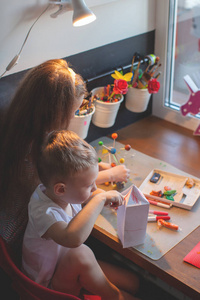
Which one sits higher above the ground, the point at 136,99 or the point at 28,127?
the point at 28,127

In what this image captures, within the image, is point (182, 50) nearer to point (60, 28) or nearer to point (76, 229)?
point (60, 28)

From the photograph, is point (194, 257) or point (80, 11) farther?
point (80, 11)

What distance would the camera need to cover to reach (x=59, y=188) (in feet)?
3.19

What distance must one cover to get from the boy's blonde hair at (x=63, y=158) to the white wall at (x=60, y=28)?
1.31 ft

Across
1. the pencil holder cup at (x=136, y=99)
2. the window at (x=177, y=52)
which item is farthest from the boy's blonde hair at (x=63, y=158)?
the window at (x=177, y=52)

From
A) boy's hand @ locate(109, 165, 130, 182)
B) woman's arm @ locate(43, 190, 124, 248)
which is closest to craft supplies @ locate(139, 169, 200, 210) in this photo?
boy's hand @ locate(109, 165, 130, 182)

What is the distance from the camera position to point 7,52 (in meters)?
1.22

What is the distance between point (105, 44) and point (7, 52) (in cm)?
47

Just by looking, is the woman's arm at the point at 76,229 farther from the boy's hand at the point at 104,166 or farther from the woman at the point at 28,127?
the boy's hand at the point at 104,166

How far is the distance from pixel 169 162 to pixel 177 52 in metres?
0.57

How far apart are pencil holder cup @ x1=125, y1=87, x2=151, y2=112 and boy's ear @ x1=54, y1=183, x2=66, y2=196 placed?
0.75 m

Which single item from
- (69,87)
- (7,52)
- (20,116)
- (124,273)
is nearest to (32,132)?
(20,116)

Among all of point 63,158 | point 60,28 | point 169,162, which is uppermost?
point 60,28

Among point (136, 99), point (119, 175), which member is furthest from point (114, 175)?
point (136, 99)
